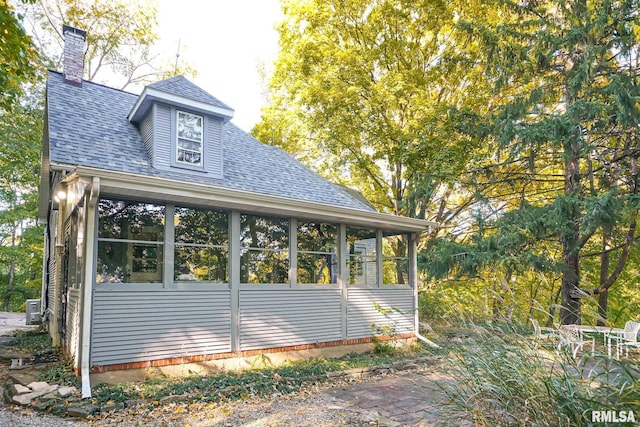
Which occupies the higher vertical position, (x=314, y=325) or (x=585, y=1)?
(x=585, y=1)

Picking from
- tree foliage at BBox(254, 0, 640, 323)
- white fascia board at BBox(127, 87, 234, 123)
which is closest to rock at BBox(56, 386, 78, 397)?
white fascia board at BBox(127, 87, 234, 123)

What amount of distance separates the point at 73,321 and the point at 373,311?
18.0 feet

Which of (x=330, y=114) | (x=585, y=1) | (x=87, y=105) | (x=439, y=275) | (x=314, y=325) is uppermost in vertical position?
(x=585, y=1)

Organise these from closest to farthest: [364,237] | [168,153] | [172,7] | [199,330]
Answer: [199,330] < [168,153] < [364,237] < [172,7]

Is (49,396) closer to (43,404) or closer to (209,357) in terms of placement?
(43,404)

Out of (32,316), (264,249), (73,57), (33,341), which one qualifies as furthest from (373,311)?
(32,316)

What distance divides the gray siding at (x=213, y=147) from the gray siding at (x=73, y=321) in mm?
3128

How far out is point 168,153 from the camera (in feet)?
25.0

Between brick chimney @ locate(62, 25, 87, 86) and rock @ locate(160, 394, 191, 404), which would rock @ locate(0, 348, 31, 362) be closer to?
rock @ locate(160, 394, 191, 404)

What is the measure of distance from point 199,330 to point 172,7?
16781 mm

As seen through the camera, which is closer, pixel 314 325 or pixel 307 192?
pixel 314 325

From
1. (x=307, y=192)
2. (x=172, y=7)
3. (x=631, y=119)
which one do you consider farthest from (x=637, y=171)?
(x=172, y=7)

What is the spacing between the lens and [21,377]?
18.0 feet

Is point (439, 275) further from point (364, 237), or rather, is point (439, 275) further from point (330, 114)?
point (330, 114)
